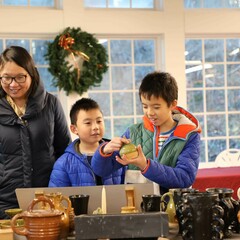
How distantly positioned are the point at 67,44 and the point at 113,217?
484 centimetres

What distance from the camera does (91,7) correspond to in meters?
6.90

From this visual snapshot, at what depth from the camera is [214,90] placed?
7449 millimetres

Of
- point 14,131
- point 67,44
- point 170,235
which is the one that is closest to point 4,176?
point 14,131

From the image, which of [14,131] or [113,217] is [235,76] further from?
[113,217]

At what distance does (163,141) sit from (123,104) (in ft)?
14.2

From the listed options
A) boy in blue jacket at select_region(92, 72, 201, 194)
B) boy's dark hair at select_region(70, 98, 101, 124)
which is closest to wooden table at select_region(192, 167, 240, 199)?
boy's dark hair at select_region(70, 98, 101, 124)

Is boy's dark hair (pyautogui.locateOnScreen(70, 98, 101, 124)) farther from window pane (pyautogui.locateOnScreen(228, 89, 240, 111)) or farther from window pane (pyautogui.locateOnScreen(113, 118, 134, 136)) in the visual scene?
window pane (pyautogui.locateOnScreen(228, 89, 240, 111))

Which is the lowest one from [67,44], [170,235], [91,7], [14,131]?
[170,235]

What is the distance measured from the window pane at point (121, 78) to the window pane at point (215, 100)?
1.00 meters

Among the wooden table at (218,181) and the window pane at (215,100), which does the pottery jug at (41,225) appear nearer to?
the wooden table at (218,181)

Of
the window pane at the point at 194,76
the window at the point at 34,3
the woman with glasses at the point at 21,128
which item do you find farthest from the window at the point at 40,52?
the woman with glasses at the point at 21,128

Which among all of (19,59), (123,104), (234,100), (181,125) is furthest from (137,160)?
(234,100)

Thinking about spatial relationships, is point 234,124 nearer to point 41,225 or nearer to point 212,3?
point 212,3

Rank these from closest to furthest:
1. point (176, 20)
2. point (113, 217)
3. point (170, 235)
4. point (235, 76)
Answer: point (113, 217) → point (170, 235) → point (176, 20) → point (235, 76)
